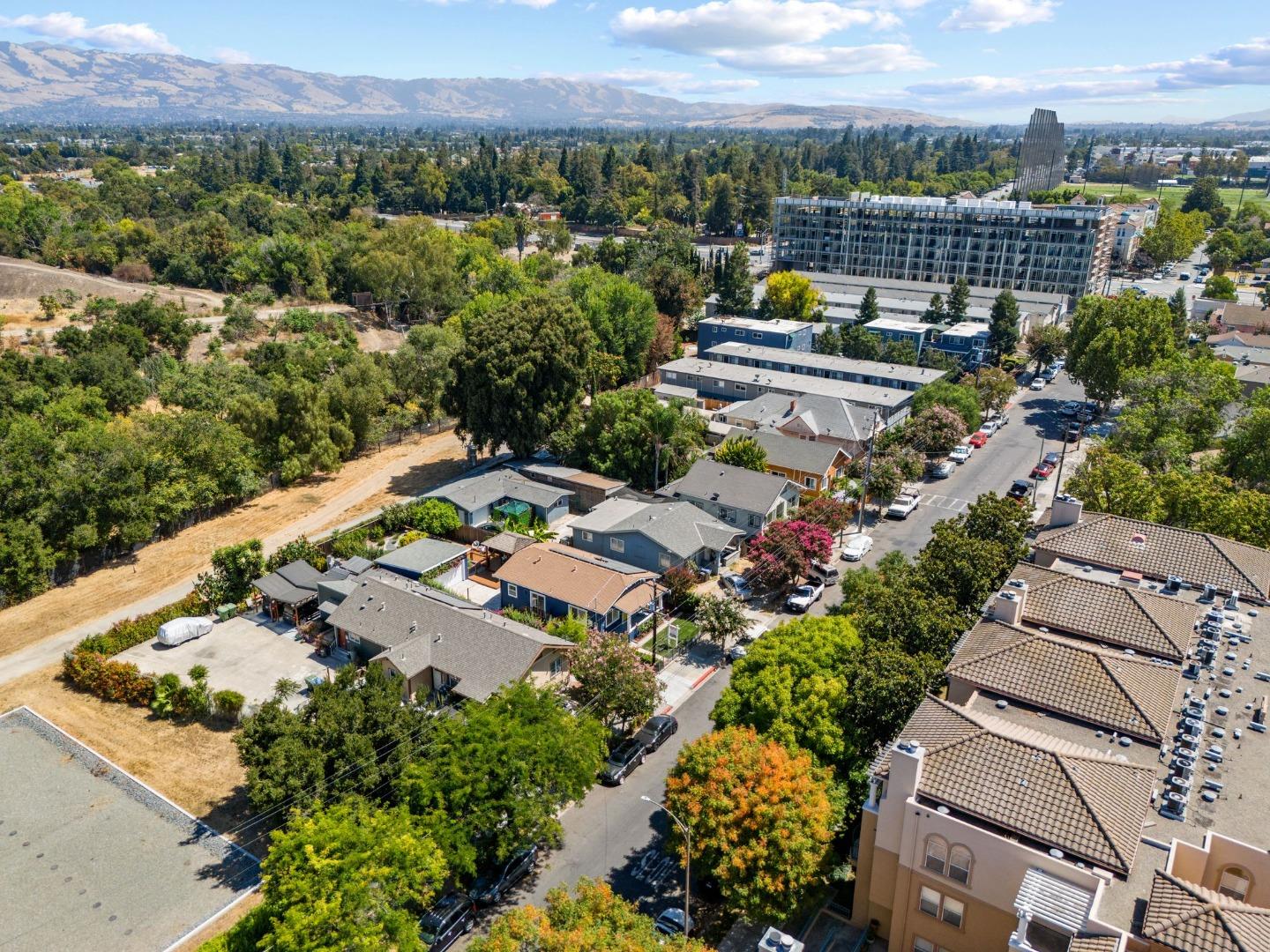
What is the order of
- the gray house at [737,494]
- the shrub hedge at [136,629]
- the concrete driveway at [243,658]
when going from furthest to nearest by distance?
1. the gray house at [737,494]
2. the shrub hedge at [136,629]
3. the concrete driveway at [243,658]

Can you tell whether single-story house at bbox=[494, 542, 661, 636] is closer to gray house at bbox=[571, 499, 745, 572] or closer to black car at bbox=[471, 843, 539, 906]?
gray house at bbox=[571, 499, 745, 572]

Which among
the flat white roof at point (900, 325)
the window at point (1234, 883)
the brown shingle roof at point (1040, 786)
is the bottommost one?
the window at point (1234, 883)

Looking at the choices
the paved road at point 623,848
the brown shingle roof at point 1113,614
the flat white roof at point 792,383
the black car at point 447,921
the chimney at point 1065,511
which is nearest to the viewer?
the black car at point 447,921

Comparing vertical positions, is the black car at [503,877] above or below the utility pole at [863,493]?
below

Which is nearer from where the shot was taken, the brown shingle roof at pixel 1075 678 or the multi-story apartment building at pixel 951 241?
the brown shingle roof at pixel 1075 678

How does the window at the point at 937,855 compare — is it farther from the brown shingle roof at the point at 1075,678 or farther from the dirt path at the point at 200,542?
the dirt path at the point at 200,542

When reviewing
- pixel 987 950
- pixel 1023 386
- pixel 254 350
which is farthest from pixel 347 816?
pixel 1023 386

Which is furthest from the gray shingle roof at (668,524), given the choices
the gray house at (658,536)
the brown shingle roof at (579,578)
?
the brown shingle roof at (579,578)
